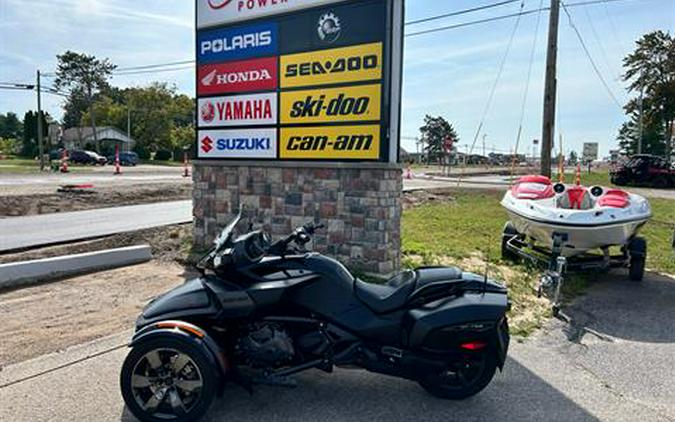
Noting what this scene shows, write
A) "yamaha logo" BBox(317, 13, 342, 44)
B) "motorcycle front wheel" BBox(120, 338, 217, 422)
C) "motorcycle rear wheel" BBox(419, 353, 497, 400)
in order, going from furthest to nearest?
"yamaha logo" BBox(317, 13, 342, 44) < "motorcycle rear wheel" BBox(419, 353, 497, 400) < "motorcycle front wheel" BBox(120, 338, 217, 422)

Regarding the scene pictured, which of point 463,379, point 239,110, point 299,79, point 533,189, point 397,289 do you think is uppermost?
point 299,79

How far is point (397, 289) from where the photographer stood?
3.37m

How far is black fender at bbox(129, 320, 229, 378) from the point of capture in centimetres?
307

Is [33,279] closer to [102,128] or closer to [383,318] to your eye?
[383,318]

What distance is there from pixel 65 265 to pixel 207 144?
9.33ft

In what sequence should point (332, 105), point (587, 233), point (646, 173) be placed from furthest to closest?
point (646, 173)
point (332, 105)
point (587, 233)

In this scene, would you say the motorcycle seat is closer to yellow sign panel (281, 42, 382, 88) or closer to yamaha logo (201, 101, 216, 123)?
yellow sign panel (281, 42, 382, 88)

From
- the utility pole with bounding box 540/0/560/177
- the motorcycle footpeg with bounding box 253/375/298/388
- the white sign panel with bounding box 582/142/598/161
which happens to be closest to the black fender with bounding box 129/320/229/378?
the motorcycle footpeg with bounding box 253/375/298/388

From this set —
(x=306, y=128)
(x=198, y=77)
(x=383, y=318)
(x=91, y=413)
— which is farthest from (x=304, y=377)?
(x=198, y=77)

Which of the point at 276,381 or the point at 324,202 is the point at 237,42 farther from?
the point at 276,381

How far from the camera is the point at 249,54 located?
766cm

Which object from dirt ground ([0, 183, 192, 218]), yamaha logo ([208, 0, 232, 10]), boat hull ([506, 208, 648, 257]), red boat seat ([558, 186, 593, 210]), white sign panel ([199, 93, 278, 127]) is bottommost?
dirt ground ([0, 183, 192, 218])

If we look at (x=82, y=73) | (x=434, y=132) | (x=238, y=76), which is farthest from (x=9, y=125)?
(x=238, y=76)

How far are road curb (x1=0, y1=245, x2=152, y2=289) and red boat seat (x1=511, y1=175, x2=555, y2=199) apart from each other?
19.1ft
